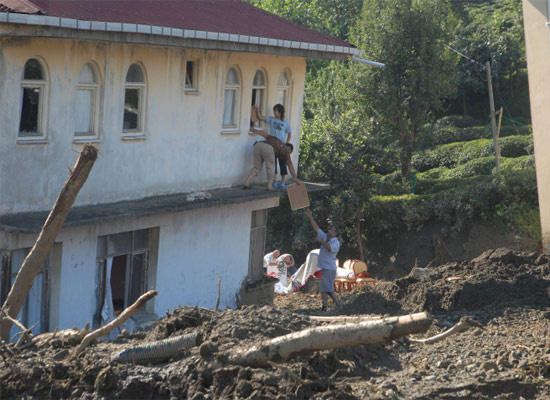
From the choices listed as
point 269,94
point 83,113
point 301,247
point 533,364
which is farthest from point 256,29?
point 301,247

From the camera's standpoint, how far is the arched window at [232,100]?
1564cm

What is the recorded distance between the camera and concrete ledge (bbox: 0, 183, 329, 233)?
10.9 metres

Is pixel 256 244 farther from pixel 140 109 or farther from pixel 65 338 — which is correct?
pixel 65 338

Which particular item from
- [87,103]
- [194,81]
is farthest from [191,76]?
[87,103]

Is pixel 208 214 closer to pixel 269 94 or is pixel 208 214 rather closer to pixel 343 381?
pixel 269 94

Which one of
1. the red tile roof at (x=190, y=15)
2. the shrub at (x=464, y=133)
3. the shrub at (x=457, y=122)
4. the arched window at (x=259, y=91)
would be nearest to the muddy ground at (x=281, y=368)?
the red tile roof at (x=190, y=15)

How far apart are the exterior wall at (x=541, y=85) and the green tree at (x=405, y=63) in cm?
886

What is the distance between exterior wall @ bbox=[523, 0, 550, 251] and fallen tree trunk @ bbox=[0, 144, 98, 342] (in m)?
12.3

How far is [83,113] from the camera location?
41.3 ft

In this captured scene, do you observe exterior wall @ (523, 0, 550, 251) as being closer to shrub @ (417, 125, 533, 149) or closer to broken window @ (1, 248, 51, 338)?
broken window @ (1, 248, 51, 338)

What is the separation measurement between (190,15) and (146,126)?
216 cm

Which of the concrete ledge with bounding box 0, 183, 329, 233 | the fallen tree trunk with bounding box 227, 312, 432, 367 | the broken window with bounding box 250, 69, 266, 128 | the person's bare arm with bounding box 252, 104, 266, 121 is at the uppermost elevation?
the broken window with bounding box 250, 69, 266, 128

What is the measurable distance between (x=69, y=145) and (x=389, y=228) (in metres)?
15.4

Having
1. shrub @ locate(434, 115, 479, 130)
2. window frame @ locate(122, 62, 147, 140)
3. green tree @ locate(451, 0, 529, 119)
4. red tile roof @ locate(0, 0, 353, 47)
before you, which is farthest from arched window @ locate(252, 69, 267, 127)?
green tree @ locate(451, 0, 529, 119)
